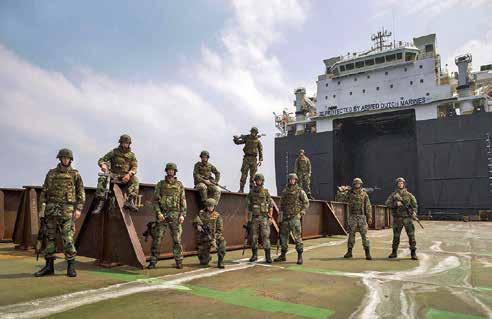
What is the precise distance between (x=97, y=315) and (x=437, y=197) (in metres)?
31.0

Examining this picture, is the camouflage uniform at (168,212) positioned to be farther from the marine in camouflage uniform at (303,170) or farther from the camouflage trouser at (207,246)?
the marine in camouflage uniform at (303,170)

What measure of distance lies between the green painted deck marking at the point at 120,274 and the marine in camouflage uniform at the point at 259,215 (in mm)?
2463

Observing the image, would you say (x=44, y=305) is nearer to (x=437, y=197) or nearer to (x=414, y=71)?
(x=437, y=197)

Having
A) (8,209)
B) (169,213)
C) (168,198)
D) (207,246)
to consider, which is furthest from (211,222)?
(8,209)

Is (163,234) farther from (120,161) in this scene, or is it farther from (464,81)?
(464,81)

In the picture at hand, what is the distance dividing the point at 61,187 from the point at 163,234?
1744 mm

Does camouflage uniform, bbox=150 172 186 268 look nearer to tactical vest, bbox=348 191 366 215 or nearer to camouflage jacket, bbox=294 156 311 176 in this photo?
tactical vest, bbox=348 191 366 215

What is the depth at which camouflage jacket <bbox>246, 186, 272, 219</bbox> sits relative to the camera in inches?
270

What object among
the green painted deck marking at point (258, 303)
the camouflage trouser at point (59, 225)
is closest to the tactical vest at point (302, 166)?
the green painted deck marking at point (258, 303)

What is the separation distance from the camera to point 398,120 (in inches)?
1398

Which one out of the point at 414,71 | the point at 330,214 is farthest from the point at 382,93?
the point at 330,214

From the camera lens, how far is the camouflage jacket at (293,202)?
275 inches

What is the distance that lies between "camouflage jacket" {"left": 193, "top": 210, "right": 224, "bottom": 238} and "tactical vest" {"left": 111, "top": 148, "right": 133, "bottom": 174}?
1.57 m

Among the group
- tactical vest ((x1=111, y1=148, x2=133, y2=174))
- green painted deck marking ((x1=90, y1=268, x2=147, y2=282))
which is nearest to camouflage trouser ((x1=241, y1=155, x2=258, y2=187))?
tactical vest ((x1=111, y1=148, x2=133, y2=174))
